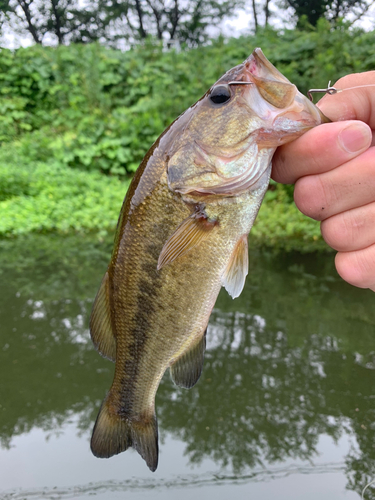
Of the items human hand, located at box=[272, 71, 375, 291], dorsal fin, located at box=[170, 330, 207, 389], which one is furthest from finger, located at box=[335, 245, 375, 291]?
dorsal fin, located at box=[170, 330, 207, 389]

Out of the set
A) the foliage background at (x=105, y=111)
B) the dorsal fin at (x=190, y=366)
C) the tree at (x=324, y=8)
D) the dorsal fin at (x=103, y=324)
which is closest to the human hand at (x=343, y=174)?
the dorsal fin at (x=190, y=366)

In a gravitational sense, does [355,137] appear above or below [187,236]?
above

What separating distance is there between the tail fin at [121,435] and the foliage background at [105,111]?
3618 millimetres

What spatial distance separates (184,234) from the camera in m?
1.09

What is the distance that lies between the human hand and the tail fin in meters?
0.94

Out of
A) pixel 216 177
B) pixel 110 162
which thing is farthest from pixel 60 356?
pixel 110 162

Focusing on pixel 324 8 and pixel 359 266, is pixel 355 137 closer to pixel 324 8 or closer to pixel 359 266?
pixel 359 266

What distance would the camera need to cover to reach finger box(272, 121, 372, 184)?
3.35 feet

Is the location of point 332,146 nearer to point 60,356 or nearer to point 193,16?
point 60,356

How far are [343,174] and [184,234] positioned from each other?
51 cm

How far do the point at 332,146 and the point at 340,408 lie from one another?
190 centimetres

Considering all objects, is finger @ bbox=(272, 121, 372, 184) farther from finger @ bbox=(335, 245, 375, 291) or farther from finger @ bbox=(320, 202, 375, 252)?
finger @ bbox=(335, 245, 375, 291)

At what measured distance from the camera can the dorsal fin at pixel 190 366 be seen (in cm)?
134

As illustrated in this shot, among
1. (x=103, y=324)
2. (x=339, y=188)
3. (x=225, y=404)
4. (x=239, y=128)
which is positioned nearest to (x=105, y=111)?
(x=225, y=404)
